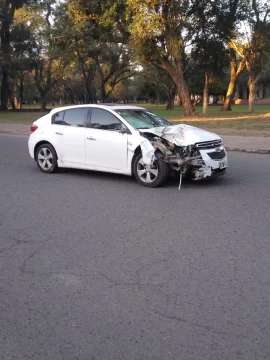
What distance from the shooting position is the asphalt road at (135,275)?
11.2ft

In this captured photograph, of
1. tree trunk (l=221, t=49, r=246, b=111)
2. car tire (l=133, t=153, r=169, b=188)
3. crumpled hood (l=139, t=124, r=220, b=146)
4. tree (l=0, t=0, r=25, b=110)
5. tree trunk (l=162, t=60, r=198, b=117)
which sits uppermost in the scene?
tree (l=0, t=0, r=25, b=110)

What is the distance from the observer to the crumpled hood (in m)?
8.51

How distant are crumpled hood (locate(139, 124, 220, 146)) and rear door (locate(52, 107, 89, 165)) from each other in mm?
1544

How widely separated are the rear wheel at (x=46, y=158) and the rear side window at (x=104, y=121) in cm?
130

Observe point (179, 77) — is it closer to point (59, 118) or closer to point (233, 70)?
point (233, 70)

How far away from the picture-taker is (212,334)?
11.5 feet

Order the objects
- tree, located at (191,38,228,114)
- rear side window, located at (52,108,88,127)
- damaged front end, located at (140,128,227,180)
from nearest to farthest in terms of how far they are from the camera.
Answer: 1. damaged front end, located at (140,128,227,180)
2. rear side window, located at (52,108,88,127)
3. tree, located at (191,38,228,114)

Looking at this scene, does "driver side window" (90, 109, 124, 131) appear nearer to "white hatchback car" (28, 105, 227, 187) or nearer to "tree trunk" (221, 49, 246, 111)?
"white hatchback car" (28, 105, 227, 187)

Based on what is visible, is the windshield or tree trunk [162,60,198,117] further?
tree trunk [162,60,198,117]

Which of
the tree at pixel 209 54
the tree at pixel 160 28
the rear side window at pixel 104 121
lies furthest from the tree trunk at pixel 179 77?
the rear side window at pixel 104 121

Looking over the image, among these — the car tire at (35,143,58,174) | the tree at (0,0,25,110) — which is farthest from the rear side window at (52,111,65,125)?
the tree at (0,0,25,110)

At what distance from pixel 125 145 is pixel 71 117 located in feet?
6.04

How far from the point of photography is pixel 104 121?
958 centimetres

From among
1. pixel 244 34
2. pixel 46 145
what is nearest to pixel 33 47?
pixel 244 34
